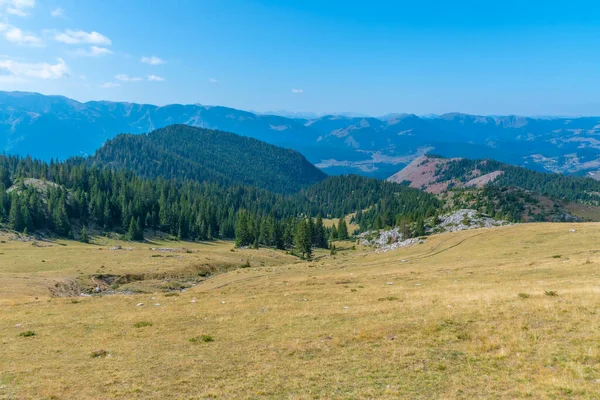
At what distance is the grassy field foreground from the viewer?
55.3ft

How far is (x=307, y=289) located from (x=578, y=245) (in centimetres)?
4872

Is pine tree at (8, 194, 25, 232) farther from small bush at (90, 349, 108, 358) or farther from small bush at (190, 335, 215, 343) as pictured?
small bush at (190, 335, 215, 343)

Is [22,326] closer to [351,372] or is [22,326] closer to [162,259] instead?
[351,372]

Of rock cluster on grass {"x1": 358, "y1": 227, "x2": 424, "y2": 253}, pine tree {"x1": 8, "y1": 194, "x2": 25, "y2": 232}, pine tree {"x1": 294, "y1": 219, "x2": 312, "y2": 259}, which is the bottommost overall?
rock cluster on grass {"x1": 358, "y1": 227, "x2": 424, "y2": 253}

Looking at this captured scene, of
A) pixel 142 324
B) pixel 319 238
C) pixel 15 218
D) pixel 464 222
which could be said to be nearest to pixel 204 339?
pixel 142 324

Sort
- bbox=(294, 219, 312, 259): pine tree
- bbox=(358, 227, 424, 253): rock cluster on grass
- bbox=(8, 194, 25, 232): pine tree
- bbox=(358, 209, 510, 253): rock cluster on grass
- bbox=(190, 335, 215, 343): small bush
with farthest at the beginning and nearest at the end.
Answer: bbox=(358, 227, 424, 253): rock cluster on grass, bbox=(358, 209, 510, 253): rock cluster on grass, bbox=(8, 194, 25, 232): pine tree, bbox=(294, 219, 312, 259): pine tree, bbox=(190, 335, 215, 343): small bush

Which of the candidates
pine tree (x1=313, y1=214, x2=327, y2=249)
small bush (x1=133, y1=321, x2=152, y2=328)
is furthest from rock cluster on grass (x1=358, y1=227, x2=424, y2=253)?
small bush (x1=133, y1=321, x2=152, y2=328)

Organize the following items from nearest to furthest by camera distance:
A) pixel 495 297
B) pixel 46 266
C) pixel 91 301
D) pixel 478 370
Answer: pixel 478 370
pixel 495 297
pixel 91 301
pixel 46 266

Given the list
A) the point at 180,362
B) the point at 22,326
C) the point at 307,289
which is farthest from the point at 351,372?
the point at 22,326

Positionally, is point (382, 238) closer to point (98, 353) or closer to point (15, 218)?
point (15, 218)

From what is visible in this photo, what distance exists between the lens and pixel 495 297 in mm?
29266

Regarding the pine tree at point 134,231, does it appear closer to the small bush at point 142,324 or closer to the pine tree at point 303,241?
the pine tree at point 303,241

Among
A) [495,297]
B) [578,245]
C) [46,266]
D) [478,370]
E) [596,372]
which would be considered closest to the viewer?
[596,372]

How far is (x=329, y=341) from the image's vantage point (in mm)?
23312
